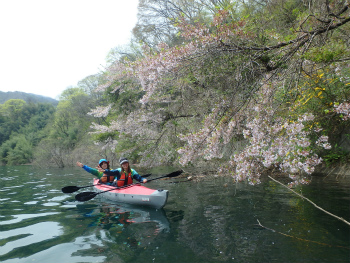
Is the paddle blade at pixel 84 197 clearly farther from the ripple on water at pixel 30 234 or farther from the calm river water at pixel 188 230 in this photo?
the ripple on water at pixel 30 234

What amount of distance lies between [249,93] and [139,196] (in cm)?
385

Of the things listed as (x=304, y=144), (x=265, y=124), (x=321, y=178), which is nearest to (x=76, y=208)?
(x=265, y=124)

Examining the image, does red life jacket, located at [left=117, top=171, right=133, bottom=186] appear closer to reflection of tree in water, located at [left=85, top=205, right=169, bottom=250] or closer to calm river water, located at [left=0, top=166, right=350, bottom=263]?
calm river water, located at [left=0, top=166, right=350, bottom=263]

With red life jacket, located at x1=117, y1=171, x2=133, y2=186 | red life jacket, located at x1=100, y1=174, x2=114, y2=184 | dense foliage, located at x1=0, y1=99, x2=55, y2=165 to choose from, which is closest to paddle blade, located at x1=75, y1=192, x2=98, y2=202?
red life jacket, located at x1=117, y1=171, x2=133, y2=186

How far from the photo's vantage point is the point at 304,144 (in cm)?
426

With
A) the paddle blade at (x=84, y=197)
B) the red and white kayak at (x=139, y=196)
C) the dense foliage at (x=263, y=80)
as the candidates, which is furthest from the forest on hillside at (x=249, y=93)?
the paddle blade at (x=84, y=197)

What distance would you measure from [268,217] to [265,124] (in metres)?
1.85

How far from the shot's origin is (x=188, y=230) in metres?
4.71

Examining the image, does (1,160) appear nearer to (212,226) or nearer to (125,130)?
(125,130)

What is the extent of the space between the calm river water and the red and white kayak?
0.67 ft

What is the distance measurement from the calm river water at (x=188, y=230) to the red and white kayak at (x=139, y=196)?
0.67 feet

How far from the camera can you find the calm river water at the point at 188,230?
11.9 ft

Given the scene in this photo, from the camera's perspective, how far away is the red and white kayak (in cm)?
646

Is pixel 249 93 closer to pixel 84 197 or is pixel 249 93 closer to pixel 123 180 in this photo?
pixel 123 180
